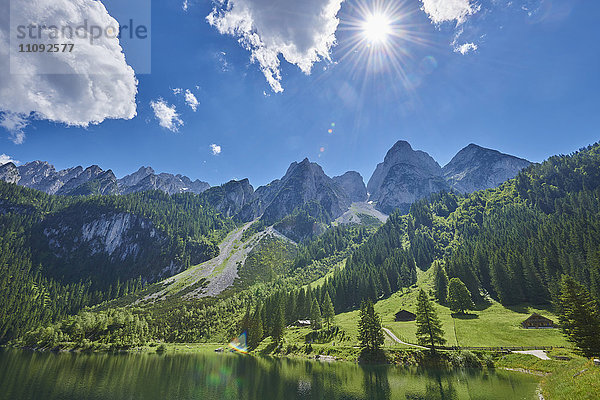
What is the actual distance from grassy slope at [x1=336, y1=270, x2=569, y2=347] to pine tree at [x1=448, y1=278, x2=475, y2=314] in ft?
9.32

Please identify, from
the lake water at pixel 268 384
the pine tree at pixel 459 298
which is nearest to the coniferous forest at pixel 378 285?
the pine tree at pixel 459 298

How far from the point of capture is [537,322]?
7125 cm

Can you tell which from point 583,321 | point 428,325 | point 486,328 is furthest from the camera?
point 486,328

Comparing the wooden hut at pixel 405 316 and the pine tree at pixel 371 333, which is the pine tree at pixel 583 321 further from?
the wooden hut at pixel 405 316

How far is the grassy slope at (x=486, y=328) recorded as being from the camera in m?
64.0

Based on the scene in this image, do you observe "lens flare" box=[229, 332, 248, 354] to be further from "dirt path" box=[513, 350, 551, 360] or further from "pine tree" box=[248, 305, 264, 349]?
"dirt path" box=[513, 350, 551, 360]

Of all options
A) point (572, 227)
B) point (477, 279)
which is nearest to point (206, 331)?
point (477, 279)

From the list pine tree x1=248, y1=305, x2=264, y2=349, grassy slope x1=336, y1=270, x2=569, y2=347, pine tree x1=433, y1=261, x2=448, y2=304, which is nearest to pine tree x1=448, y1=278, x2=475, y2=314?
grassy slope x1=336, y1=270, x2=569, y2=347

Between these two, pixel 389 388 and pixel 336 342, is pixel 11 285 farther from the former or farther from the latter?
pixel 389 388

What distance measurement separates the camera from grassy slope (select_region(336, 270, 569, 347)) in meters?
64.0

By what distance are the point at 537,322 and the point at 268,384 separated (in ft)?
248

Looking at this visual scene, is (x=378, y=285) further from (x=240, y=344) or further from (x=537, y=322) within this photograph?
(x=240, y=344)

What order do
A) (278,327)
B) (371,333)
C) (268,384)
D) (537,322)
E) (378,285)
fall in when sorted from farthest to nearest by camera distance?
(378,285) → (278,327) → (371,333) → (537,322) → (268,384)

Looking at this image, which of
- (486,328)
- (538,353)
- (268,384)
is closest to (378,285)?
(486,328)
